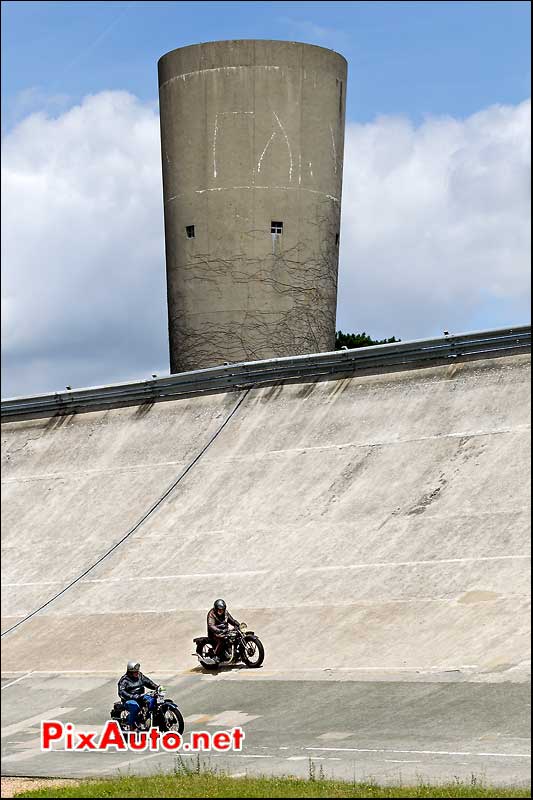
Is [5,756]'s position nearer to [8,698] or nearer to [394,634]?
[8,698]

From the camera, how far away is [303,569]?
23703mm

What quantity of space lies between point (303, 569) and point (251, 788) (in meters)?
11.2

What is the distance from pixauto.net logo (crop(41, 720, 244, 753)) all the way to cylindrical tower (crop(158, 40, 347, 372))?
2115cm

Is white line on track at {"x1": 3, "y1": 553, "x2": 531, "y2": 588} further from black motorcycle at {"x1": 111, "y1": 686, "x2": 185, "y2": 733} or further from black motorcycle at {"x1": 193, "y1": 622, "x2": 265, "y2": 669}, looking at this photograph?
black motorcycle at {"x1": 111, "y1": 686, "x2": 185, "y2": 733}

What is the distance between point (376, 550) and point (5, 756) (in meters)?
8.70

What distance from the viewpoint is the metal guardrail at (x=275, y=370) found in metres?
28.5

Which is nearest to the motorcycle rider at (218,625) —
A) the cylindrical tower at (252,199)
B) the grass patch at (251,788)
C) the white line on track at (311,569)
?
the white line on track at (311,569)

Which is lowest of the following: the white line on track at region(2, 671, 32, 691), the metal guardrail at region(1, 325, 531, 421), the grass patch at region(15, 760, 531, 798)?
the grass patch at region(15, 760, 531, 798)

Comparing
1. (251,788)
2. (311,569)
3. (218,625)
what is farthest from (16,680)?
(251,788)

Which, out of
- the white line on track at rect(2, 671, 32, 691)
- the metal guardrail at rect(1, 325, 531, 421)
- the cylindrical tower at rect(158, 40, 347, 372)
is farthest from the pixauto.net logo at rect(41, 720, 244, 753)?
the cylindrical tower at rect(158, 40, 347, 372)

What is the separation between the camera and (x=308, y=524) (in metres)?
25.1

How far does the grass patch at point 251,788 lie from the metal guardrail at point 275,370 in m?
16.0

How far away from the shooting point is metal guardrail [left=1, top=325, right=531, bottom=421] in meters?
28.5

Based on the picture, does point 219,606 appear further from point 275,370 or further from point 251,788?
point 275,370
